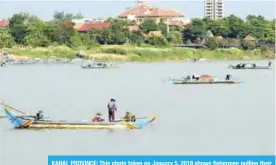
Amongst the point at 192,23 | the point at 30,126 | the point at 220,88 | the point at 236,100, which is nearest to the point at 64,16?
the point at 192,23

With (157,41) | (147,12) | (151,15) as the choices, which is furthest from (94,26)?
(147,12)

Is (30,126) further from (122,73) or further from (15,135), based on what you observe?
(122,73)

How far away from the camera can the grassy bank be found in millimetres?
22484

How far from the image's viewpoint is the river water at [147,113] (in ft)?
20.3

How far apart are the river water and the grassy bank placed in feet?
20.7

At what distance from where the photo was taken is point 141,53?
2256 cm

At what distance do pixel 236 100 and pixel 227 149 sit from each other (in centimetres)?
433

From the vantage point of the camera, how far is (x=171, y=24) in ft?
83.6

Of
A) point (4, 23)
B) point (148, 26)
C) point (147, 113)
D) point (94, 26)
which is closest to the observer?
point (147, 113)

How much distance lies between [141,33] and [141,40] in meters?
0.72

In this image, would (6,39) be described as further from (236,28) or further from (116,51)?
(236,28)

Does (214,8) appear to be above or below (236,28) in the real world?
above

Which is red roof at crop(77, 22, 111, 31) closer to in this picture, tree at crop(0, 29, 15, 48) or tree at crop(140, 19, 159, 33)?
tree at crop(140, 19, 159, 33)

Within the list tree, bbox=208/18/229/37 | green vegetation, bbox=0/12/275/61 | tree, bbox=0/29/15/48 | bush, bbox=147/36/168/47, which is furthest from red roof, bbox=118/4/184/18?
tree, bbox=0/29/15/48
